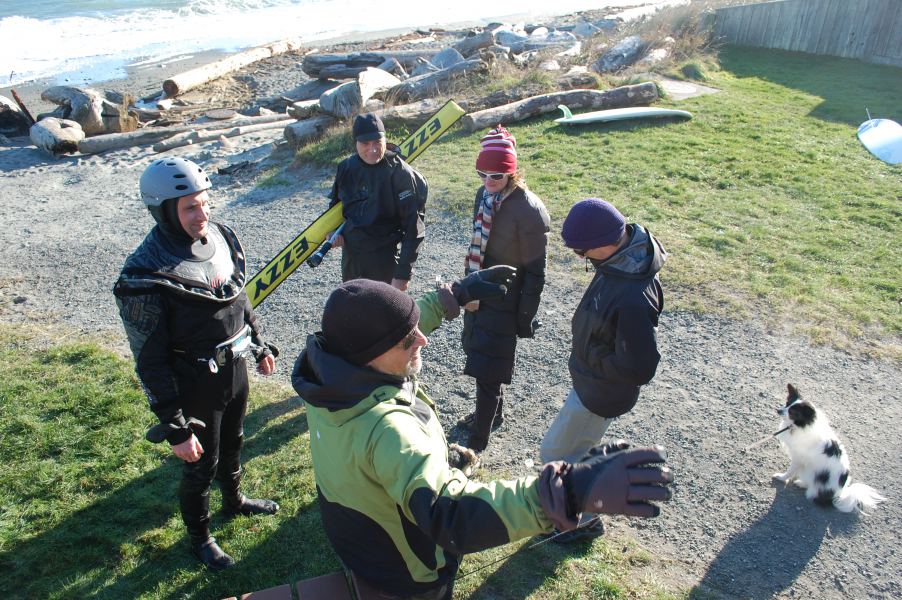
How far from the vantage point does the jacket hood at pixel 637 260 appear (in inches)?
127

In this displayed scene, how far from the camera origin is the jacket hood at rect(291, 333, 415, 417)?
2102mm

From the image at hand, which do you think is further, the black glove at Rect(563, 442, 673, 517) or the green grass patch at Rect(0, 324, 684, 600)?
the green grass patch at Rect(0, 324, 684, 600)

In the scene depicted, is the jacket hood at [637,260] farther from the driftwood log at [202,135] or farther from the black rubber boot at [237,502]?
the driftwood log at [202,135]

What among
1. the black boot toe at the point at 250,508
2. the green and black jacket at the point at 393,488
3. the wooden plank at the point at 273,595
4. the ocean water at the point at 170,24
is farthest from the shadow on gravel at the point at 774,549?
the ocean water at the point at 170,24

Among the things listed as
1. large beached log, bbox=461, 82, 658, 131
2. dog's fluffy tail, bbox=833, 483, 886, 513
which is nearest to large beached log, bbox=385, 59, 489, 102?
large beached log, bbox=461, 82, 658, 131

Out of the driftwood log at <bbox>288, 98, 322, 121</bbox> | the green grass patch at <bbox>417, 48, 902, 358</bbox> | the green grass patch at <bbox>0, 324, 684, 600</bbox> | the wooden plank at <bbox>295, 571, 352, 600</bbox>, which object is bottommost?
the green grass patch at <bbox>0, 324, 684, 600</bbox>

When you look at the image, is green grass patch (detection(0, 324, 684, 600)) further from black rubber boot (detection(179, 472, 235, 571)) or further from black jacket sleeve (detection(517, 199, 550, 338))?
black jacket sleeve (detection(517, 199, 550, 338))

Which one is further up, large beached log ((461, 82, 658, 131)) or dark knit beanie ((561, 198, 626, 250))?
dark knit beanie ((561, 198, 626, 250))

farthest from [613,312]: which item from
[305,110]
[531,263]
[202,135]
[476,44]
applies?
[476,44]

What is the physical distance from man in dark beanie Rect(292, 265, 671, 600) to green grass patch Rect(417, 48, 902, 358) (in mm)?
4948

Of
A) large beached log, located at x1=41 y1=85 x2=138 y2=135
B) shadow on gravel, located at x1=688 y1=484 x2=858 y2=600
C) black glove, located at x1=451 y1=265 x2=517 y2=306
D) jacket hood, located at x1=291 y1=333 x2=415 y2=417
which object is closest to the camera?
jacket hood, located at x1=291 y1=333 x2=415 y2=417

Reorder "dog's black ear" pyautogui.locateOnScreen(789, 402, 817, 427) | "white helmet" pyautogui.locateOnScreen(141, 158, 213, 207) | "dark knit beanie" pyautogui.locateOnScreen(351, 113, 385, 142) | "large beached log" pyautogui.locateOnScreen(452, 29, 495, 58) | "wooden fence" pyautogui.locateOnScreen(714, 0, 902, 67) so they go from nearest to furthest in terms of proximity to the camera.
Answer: "white helmet" pyautogui.locateOnScreen(141, 158, 213, 207) → "dog's black ear" pyautogui.locateOnScreen(789, 402, 817, 427) → "dark knit beanie" pyautogui.locateOnScreen(351, 113, 385, 142) → "wooden fence" pyautogui.locateOnScreen(714, 0, 902, 67) → "large beached log" pyautogui.locateOnScreen(452, 29, 495, 58)

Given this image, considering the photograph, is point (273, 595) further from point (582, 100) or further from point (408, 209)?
point (582, 100)

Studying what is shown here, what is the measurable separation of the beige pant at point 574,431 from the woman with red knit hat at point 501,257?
81 centimetres
